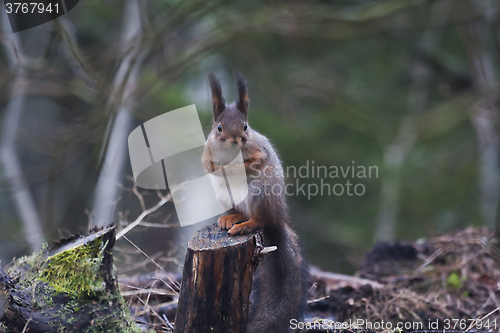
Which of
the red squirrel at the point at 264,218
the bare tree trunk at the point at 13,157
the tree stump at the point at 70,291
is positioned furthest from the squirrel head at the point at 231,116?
the bare tree trunk at the point at 13,157

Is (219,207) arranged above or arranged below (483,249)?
above

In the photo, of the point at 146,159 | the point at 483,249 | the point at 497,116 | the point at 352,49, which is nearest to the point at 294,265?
the point at 146,159

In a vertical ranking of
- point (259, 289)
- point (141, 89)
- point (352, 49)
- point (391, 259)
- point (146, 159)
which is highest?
point (352, 49)

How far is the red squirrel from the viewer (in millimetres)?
1922

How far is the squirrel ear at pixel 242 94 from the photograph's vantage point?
6.46ft

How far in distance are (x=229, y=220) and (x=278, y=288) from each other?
1.40 feet

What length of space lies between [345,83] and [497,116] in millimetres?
2513

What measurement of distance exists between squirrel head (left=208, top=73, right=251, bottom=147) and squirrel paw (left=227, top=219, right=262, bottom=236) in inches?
15.2

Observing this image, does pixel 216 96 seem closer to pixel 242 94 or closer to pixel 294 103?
pixel 242 94

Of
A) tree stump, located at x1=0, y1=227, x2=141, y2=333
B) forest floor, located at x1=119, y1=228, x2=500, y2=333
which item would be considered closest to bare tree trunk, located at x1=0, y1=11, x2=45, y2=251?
forest floor, located at x1=119, y1=228, x2=500, y2=333

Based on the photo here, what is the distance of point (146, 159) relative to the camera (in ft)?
7.84

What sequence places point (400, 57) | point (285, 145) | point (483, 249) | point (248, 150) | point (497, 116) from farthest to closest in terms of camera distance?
point (400, 57) < point (285, 145) < point (497, 116) < point (483, 249) < point (248, 150)

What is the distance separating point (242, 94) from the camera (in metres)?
2.01

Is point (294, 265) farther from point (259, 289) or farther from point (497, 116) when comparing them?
point (497, 116)
